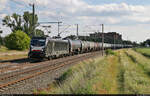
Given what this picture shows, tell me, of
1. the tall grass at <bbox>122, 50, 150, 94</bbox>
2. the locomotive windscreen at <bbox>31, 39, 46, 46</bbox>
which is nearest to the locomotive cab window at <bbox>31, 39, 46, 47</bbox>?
the locomotive windscreen at <bbox>31, 39, 46, 46</bbox>

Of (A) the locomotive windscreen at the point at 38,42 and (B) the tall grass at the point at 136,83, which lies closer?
(B) the tall grass at the point at 136,83

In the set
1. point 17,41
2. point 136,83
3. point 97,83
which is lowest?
point 136,83

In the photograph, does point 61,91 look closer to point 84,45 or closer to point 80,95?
point 80,95

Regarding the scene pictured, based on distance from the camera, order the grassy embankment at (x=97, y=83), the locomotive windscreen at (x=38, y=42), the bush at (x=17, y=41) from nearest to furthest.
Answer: the grassy embankment at (x=97, y=83) → the locomotive windscreen at (x=38, y=42) → the bush at (x=17, y=41)

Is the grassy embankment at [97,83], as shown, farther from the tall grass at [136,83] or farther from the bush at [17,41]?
the bush at [17,41]

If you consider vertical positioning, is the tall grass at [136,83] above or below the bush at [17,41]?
below

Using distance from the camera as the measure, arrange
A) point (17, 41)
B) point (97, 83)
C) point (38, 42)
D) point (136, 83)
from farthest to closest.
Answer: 1. point (17, 41)
2. point (38, 42)
3. point (136, 83)
4. point (97, 83)

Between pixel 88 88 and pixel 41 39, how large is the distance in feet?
60.8

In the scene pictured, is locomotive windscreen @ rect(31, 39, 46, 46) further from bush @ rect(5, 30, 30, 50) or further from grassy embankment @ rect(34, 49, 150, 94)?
bush @ rect(5, 30, 30, 50)

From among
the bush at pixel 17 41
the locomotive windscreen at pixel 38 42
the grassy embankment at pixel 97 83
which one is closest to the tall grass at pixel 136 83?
the grassy embankment at pixel 97 83

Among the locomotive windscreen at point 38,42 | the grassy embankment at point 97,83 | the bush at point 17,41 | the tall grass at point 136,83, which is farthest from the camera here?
the bush at point 17,41

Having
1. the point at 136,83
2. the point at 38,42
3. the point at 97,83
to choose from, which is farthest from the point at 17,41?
the point at 97,83

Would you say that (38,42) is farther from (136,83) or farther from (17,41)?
(17,41)

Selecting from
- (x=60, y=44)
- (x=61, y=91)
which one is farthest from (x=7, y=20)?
(x=61, y=91)
